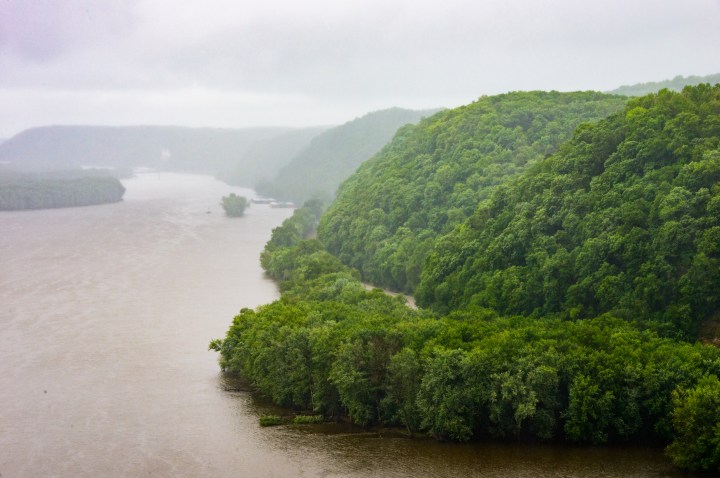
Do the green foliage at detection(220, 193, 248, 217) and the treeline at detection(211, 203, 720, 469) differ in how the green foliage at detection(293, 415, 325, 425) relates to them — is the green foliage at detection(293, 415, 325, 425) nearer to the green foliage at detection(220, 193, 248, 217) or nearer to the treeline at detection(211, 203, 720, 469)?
the treeline at detection(211, 203, 720, 469)

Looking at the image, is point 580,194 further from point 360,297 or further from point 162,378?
Result: point 162,378

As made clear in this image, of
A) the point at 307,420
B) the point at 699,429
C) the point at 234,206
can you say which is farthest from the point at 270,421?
the point at 234,206

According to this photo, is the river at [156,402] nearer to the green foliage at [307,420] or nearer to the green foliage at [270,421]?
the green foliage at [270,421]

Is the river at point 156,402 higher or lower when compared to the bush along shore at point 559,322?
lower

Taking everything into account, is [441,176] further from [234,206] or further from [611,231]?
[234,206]

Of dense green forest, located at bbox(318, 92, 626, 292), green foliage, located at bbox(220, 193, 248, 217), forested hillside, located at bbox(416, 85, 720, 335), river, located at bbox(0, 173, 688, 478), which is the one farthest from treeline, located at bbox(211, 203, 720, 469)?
green foliage, located at bbox(220, 193, 248, 217)

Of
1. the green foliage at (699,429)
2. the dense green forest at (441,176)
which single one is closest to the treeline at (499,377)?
the green foliage at (699,429)

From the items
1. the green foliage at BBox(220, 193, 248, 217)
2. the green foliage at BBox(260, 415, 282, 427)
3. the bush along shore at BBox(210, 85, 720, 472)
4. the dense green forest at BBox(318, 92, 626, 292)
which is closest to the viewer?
the bush along shore at BBox(210, 85, 720, 472)
